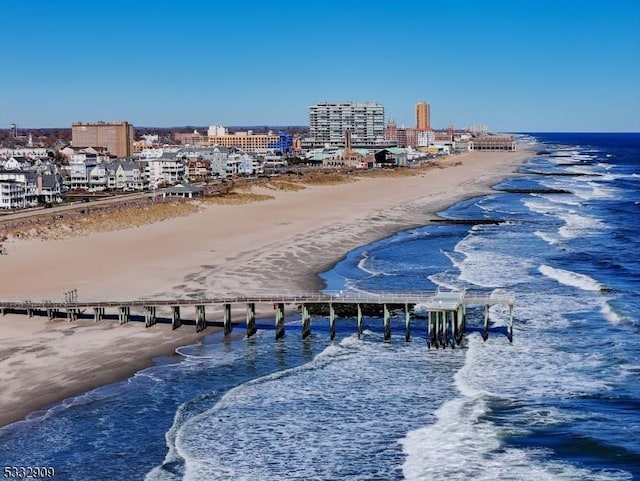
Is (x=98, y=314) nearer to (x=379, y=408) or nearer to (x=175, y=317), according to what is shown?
(x=175, y=317)

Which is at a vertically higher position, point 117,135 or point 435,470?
point 117,135

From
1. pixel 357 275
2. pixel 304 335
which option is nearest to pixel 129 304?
pixel 304 335

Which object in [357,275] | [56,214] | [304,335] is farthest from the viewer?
[56,214]

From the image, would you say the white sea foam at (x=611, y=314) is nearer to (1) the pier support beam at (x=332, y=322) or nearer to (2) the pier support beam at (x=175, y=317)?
(1) the pier support beam at (x=332, y=322)

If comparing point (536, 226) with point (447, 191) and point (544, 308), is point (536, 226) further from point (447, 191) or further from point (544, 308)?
point (447, 191)

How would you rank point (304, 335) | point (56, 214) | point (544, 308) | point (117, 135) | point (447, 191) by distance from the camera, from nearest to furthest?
point (304, 335)
point (544, 308)
point (56, 214)
point (447, 191)
point (117, 135)

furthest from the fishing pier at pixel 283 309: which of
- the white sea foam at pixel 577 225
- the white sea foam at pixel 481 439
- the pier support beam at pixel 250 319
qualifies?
the white sea foam at pixel 577 225

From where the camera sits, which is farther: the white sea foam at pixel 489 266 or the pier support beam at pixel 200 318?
the white sea foam at pixel 489 266

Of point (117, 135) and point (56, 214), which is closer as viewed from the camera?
point (56, 214)
